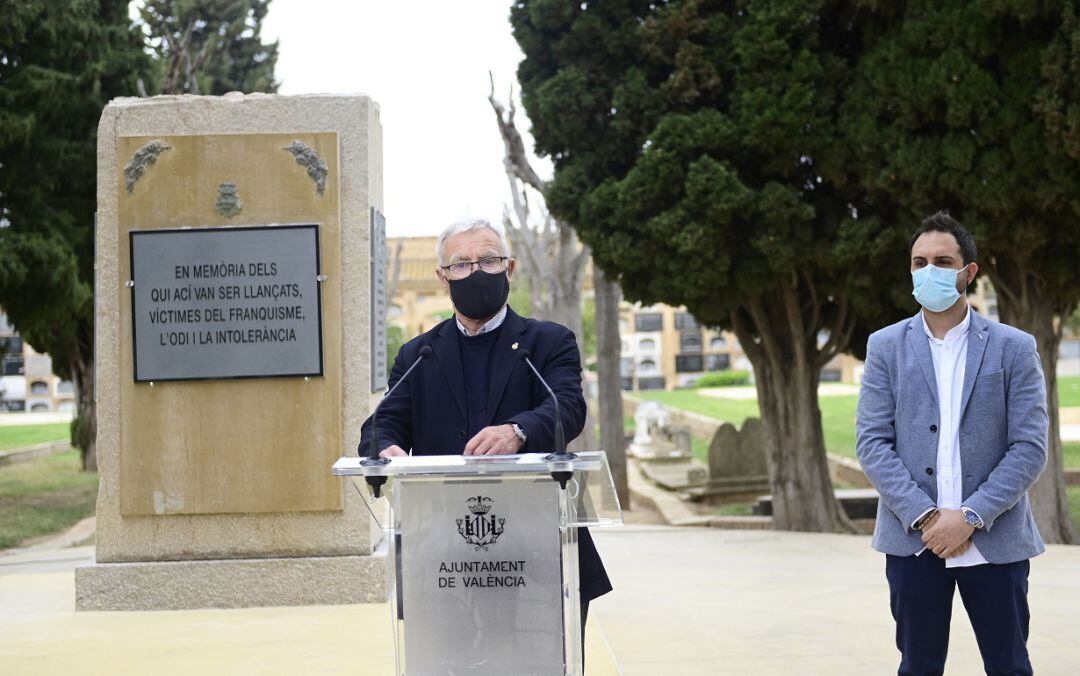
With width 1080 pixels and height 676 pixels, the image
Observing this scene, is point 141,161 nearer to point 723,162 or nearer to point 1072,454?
point 723,162

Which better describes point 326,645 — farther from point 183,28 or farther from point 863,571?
point 183,28

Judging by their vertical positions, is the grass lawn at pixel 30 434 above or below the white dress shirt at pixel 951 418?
below

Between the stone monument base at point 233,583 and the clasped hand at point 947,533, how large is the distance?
12.4 feet

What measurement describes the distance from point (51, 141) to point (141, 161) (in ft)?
37.4

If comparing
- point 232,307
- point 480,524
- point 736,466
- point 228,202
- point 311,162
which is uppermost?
point 311,162

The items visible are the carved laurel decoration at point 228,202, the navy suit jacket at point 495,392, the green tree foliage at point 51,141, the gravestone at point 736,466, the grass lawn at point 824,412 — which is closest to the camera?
the navy suit jacket at point 495,392

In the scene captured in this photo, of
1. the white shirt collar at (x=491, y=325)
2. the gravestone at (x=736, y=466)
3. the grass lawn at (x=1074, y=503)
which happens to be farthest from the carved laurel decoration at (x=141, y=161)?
the gravestone at (x=736, y=466)

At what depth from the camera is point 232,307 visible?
680 centimetres

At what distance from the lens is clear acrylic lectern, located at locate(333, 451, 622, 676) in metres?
3.09

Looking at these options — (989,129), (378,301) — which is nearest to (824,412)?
(989,129)

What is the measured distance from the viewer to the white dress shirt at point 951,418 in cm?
367

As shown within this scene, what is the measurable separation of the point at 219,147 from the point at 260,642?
2.80 m

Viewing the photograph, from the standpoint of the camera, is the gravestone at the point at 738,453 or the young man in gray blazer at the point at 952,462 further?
the gravestone at the point at 738,453

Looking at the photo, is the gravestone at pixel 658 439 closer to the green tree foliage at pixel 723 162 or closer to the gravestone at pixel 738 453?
the gravestone at pixel 738 453
